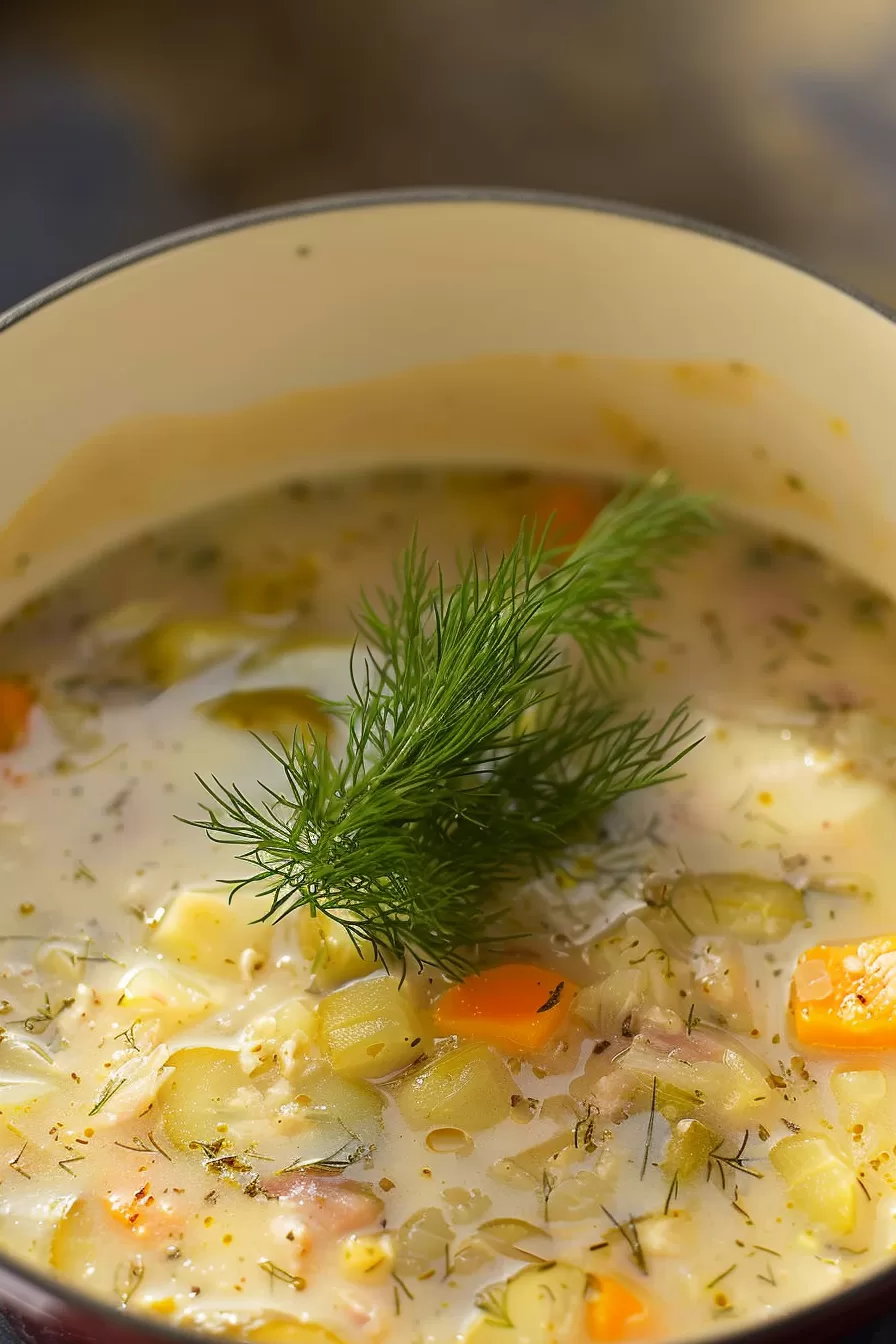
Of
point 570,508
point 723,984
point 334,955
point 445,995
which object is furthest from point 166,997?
point 570,508

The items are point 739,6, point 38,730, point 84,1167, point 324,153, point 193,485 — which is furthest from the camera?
point 739,6

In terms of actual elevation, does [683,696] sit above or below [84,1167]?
above

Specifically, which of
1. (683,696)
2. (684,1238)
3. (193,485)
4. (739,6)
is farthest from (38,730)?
(739,6)

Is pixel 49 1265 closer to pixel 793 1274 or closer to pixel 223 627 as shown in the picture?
pixel 793 1274

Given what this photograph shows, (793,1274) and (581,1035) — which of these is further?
(581,1035)

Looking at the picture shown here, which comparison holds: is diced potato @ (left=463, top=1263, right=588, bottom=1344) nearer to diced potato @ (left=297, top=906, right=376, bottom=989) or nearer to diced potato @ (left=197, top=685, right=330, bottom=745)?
diced potato @ (left=297, top=906, right=376, bottom=989)
